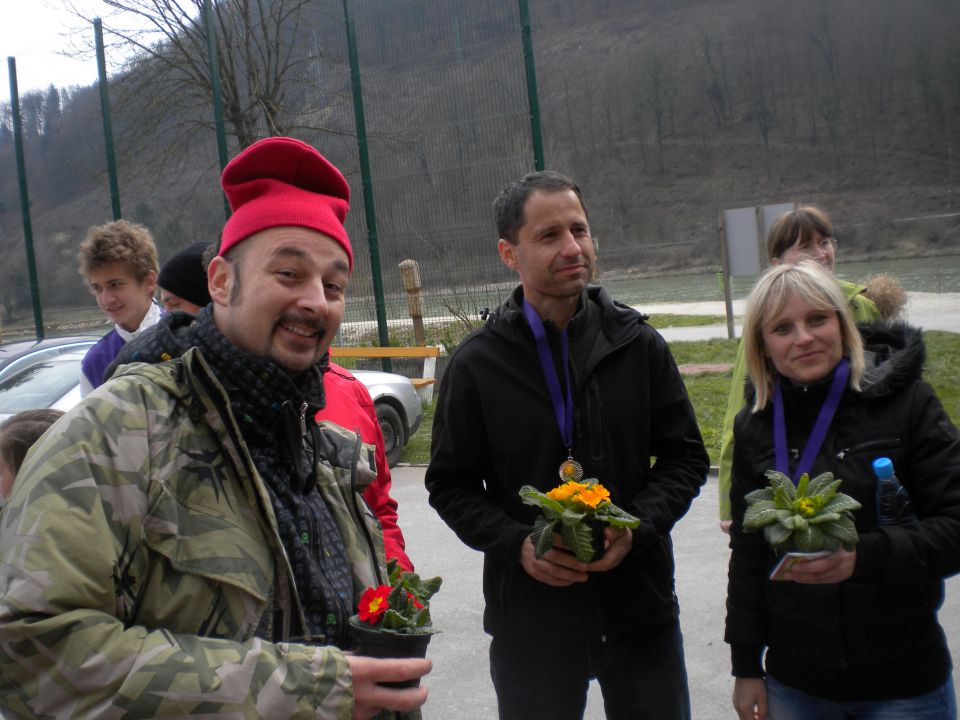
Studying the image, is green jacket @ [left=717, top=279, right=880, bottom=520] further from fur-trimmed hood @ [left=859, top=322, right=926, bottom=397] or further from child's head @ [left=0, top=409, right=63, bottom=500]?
child's head @ [left=0, top=409, right=63, bottom=500]

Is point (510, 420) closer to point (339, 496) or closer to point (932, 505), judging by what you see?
point (339, 496)

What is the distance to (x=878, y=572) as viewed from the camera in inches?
91.3

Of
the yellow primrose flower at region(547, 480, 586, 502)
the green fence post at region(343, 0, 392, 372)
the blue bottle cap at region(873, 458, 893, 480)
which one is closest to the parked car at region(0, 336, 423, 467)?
the green fence post at region(343, 0, 392, 372)

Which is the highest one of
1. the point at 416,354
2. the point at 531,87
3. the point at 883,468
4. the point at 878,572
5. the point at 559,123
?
the point at 559,123

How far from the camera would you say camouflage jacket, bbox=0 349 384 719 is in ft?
4.41

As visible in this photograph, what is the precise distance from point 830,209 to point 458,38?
89090 mm

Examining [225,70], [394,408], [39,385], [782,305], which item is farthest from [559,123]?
[782,305]

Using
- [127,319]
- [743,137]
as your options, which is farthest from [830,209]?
[127,319]

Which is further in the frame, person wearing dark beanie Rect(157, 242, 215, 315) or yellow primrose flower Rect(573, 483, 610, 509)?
person wearing dark beanie Rect(157, 242, 215, 315)

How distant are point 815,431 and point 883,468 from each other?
244 millimetres

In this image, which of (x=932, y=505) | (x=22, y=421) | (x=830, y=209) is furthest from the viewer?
(x=830, y=209)

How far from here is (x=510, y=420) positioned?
2711mm

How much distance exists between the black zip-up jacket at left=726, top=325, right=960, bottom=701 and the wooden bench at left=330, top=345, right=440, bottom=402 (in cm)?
862

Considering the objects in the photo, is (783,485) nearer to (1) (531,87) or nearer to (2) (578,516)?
(2) (578,516)
